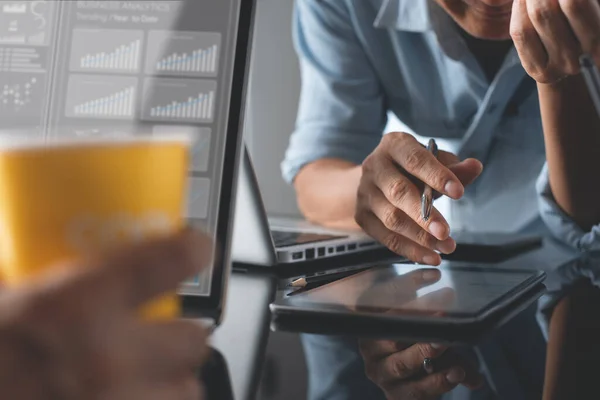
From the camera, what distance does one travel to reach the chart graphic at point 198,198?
46 cm

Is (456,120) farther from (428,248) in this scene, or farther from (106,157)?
(106,157)

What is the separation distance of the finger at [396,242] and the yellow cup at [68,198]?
0.49 metres

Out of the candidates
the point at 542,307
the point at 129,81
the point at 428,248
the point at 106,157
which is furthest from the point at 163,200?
the point at 428,248

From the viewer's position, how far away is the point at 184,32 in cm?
47

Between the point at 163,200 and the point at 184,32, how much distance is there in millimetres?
229

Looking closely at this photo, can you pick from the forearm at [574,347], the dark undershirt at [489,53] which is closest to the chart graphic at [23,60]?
the forearm at [574,347]

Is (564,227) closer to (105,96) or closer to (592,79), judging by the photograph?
(592,79)

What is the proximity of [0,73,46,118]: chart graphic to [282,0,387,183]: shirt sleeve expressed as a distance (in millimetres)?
794

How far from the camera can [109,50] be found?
1.55 feet

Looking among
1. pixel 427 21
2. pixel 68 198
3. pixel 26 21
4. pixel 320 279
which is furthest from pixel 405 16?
pixel 68 198

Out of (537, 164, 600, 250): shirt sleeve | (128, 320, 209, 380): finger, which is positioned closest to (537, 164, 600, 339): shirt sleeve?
(537, 164, 600, 250): shirt sleeve

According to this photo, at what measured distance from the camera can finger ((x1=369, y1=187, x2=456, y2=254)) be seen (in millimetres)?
715

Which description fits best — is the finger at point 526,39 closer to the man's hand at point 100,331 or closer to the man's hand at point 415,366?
the man's hand at point 415,366

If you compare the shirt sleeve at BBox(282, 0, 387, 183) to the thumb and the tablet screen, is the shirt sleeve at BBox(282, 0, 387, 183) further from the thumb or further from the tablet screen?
the tablet screen
